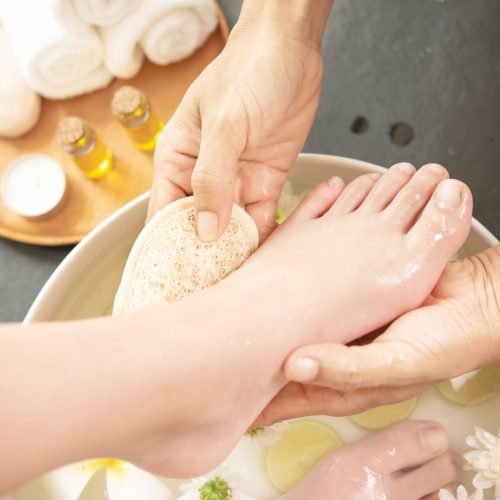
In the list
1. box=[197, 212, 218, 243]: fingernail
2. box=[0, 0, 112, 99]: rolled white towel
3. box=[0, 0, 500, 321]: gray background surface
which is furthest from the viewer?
box=[0, 0, 500, 321]: gray background surface

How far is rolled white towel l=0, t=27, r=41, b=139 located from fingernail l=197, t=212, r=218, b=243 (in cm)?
46

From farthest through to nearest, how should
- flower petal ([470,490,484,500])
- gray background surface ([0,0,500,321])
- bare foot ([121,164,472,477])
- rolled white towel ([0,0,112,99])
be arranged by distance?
gray background surface ([0,0,500,321])
rolled white towel ([0,0,112,99])
flower petal ([470,490,484,500])
bare foot ([121,164,472,477])

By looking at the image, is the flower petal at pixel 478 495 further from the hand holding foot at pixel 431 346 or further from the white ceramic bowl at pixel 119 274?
the hand holding foot at pixel 431 346

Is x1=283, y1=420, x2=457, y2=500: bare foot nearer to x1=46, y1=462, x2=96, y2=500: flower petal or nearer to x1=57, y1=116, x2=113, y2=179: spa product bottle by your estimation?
x1=46, y1=462, x2=96, y2=500: flower petal

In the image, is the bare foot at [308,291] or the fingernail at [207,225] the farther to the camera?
the fingernail at [207,225]

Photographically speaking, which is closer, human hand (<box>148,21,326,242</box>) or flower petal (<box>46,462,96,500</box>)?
human hand (<box>148,21,326,242</box>)

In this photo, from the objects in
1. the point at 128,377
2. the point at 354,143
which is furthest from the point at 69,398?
the point at 354,143

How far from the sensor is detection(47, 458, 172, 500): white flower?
894 millimetres

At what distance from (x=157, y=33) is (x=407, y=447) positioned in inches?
30.3

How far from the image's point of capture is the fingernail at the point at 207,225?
2.36 ft

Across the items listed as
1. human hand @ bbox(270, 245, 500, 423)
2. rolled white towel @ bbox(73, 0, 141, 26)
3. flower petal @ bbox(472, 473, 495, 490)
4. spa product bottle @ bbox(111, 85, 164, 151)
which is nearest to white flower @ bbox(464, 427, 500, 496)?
flower petal @ bbox(472, 473, 495, 490)

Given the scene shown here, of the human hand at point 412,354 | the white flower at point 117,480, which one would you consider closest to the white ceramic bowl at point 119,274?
the human hand at point 412,354

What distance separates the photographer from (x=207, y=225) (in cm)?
73

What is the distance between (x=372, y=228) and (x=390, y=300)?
0.35 feet
